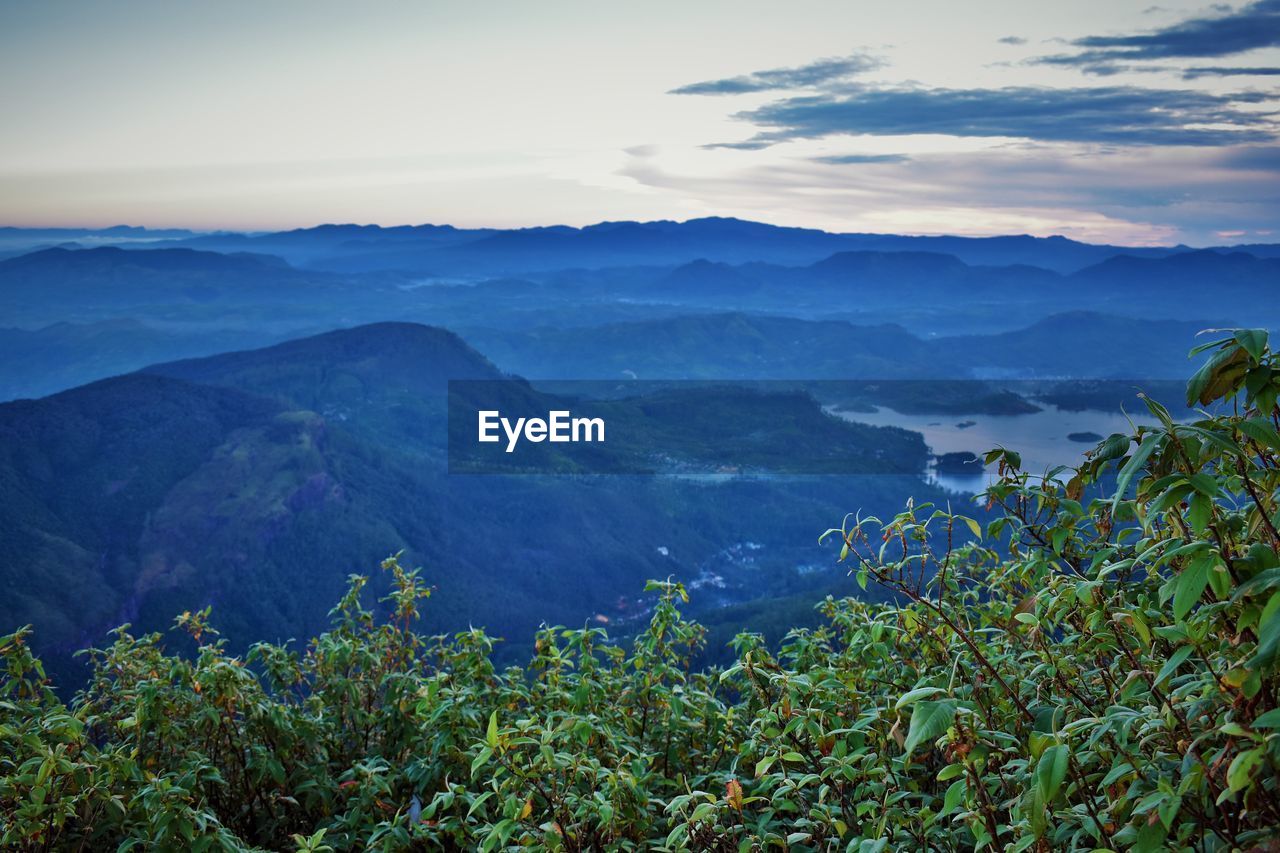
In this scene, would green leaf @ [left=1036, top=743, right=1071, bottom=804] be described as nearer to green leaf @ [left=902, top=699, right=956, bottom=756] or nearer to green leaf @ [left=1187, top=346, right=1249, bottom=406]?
green leaf @ [left=902, top=699, right=956, bottom=756]

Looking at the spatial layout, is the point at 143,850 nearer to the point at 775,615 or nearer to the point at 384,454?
the point at 775,615

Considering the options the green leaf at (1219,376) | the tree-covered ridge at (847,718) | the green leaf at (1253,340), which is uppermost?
the green leaf at (1253,340)

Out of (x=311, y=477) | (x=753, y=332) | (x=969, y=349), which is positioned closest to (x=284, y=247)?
(x=753, y=332)

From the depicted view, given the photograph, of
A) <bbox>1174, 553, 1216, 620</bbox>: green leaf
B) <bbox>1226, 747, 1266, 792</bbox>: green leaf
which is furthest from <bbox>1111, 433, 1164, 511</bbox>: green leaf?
<bbox>1226, 747, 1266, 792</bbox>: green leaf

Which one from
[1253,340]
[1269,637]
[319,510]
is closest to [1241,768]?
[1269,637]

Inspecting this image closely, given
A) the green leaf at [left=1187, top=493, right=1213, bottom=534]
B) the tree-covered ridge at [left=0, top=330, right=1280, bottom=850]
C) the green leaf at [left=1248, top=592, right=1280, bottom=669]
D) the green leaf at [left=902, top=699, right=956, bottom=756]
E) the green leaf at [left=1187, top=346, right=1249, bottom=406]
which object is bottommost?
the tree-covered ridge at [left=0, top=330, right=1280, bottom=850]

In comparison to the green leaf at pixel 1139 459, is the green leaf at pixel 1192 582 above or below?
below

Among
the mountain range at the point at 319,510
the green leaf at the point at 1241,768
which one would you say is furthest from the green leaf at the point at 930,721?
the mountain range at the point at 319,510

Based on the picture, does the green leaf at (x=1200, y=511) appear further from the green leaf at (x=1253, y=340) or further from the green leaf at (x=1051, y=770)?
the green leaf at (x=1051, y=770)
